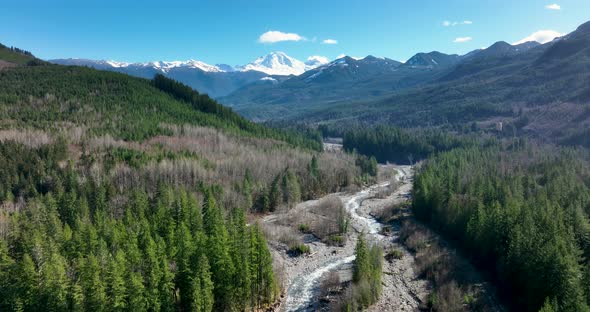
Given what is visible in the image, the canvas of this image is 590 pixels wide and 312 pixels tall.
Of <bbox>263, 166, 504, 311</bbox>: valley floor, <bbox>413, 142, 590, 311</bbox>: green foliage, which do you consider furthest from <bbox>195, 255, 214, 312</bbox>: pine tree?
<bbox>413, 142, 590, 311</bbox>: green foliage

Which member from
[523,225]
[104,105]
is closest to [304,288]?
[523,225]

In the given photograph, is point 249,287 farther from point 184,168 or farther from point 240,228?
point 184,168

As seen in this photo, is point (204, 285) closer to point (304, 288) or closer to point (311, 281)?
point (304, 288)

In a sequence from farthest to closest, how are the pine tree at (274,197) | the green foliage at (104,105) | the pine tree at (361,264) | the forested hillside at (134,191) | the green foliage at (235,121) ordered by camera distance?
the green foliage at (235,121)
the green foliage at (104,105)
the pine tree at (274,197)
the pine tree at (361,264)
the forested hillside at (134,191)

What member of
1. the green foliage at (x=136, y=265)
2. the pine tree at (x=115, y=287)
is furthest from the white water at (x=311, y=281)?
the pine tree at (x=115, y=287)

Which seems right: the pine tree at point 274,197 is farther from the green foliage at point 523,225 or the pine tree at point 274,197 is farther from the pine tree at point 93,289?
the pine tree at point 93,289

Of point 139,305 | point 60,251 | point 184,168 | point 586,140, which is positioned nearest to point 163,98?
point 184,168
